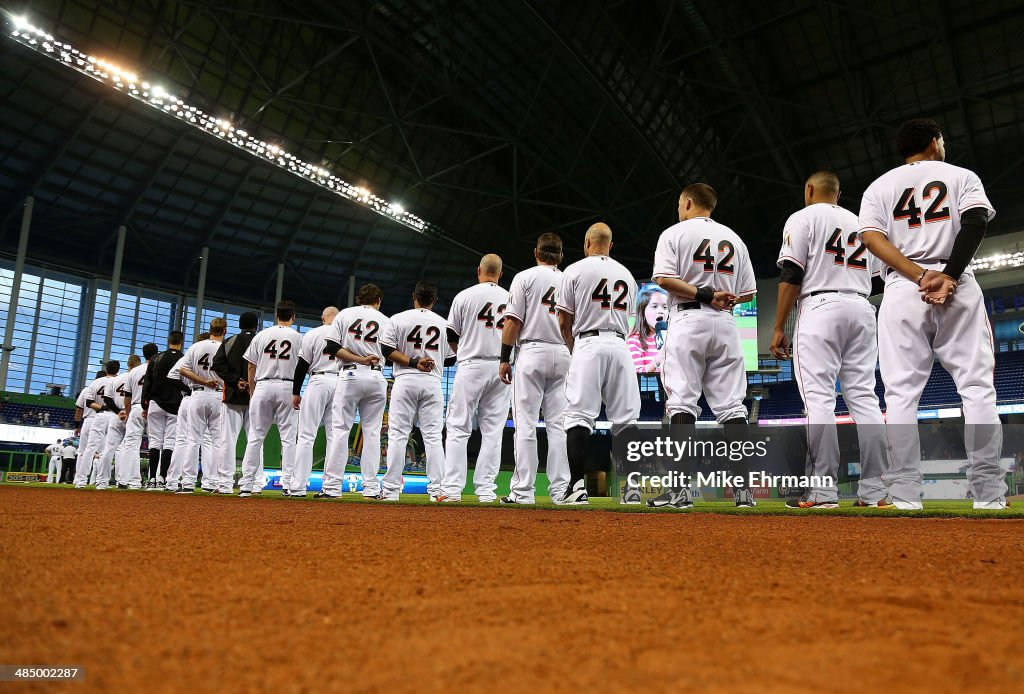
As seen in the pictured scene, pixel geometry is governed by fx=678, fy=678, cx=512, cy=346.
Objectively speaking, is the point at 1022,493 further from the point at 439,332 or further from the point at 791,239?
the point at 439,332

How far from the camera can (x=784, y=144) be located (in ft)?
57.3

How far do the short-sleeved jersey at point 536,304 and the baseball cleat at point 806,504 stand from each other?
2.01 metres

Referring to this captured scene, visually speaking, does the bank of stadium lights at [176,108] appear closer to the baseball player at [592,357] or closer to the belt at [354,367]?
the belt at [354,367]

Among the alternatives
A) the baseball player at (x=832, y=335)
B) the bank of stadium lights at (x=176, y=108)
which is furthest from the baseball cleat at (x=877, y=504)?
the bank of stadium lights at (x=176, y=108)

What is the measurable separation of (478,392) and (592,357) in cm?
150

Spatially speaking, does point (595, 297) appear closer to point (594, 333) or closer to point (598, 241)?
point (594, 333)

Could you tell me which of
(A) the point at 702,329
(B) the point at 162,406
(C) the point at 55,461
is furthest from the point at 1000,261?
(C) the point at 55,461

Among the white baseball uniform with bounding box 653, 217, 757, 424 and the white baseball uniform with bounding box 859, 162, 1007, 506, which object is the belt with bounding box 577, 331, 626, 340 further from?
the white baseball uniform with bounding box 859, 162, 1007, 506

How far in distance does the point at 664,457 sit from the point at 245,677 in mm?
3354

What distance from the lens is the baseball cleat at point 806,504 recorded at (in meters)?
3.76

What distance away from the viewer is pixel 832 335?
3904 mm

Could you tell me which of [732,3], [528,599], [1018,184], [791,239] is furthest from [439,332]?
[1018,184]

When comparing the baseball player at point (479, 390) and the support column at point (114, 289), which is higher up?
the support column at point (114, 289)

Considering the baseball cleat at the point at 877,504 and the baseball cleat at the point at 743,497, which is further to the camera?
the baseball cleat at the point at 743,497
